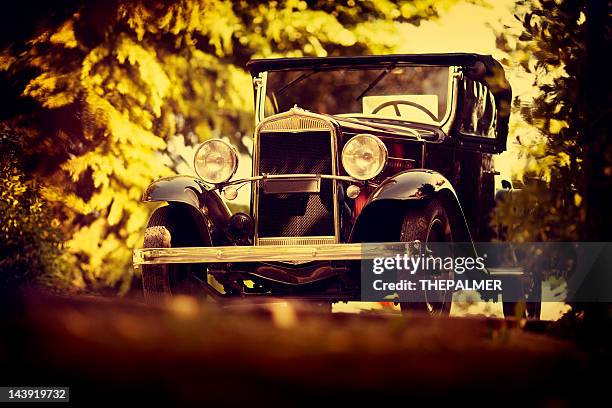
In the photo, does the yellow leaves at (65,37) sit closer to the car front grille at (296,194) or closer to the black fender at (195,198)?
the black fender at (195,198)

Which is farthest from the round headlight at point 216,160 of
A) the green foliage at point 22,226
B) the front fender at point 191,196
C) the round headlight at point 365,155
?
the green foliage at point 22,226

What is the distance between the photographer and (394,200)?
270 inches

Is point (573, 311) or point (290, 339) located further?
point (573, 311)

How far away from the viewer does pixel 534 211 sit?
21.6ft

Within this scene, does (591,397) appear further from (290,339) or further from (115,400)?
(115,400)

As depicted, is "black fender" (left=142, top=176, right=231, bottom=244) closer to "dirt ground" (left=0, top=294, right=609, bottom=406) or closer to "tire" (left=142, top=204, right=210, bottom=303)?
"tire" (left=142, top=204, right=210, bottom=303)

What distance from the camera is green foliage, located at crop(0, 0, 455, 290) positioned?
405 inches

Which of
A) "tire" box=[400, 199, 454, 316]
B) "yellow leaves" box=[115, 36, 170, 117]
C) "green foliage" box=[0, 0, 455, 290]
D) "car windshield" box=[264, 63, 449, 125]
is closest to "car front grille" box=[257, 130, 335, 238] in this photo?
"tire" box=[400, 199, 454, 316]

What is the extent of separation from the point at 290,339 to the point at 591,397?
160cm

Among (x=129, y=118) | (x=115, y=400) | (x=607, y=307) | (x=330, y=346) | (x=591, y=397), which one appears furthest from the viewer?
(x=129, y=118)

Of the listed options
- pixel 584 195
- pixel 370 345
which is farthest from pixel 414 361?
pixel 584 195

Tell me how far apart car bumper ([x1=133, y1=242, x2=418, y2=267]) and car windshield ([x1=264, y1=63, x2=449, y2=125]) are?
1.54 meters

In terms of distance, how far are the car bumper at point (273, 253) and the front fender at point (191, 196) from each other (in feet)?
1.53

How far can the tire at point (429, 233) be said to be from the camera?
22.1 feet
